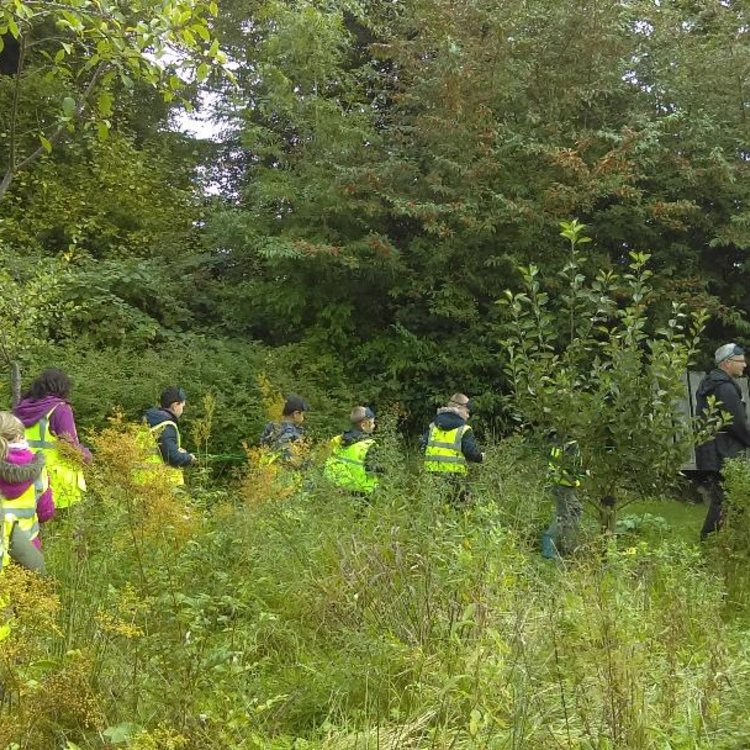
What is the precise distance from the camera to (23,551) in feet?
14.1

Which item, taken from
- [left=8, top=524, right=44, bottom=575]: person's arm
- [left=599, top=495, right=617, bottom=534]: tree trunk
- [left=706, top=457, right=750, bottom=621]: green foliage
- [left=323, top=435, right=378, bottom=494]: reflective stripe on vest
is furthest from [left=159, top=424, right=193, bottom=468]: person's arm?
[left=706, top=457, right=750, bottom=621]: green foliage

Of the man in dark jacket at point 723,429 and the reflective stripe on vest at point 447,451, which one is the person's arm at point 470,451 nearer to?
the reflective stripe on vest at point 447,451

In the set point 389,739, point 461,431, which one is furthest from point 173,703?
point 461,431

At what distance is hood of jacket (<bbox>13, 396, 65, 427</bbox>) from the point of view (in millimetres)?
5402

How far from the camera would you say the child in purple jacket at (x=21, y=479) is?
3.99 meters

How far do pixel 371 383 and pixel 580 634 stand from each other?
26.1 ft

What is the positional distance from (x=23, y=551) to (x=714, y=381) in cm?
580

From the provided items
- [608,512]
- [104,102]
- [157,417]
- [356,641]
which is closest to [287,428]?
[157,417]

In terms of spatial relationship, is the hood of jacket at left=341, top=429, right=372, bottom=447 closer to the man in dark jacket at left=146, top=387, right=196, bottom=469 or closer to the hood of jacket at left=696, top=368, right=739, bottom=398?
the man in dark jacket at left=146, top=387, right=196, bottom=469

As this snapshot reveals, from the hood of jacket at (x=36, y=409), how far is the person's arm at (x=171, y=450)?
1.33 meters

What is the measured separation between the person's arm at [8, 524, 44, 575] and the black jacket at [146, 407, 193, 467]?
86.8 inches

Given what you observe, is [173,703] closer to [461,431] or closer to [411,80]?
[461,431]

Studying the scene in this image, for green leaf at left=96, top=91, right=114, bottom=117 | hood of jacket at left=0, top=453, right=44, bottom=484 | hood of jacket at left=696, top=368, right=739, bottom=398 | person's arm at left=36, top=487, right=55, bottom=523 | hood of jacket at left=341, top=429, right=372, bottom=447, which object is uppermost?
green leaf at left=96, top=91, right=114, bottom=117

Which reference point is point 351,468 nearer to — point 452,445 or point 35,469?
point 452,445
